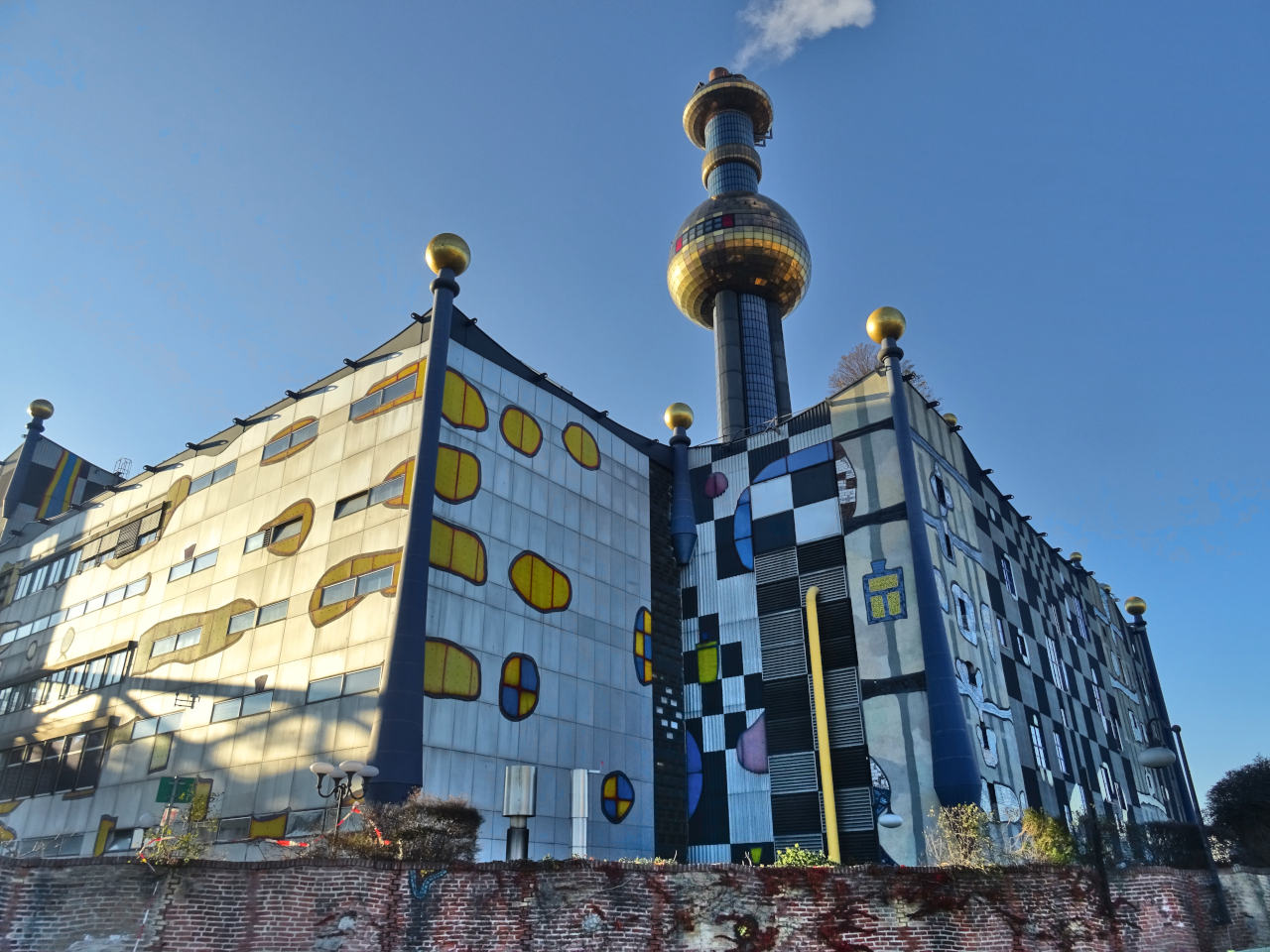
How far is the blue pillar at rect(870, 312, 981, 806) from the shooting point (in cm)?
2744

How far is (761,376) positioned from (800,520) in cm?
2005

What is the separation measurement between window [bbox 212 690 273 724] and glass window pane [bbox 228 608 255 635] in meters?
2.46

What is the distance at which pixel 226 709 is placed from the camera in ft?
96.5

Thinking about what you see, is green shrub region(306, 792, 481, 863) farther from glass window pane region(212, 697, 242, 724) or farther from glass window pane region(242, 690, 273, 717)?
glass window pane region(212, 697, 242, 724)

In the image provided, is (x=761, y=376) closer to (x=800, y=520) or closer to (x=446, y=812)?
(x=800, y=520)

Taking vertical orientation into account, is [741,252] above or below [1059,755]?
above

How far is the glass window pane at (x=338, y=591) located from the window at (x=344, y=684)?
8.27 feet

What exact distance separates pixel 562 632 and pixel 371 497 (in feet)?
25.7

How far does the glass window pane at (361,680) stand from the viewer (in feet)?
83.6

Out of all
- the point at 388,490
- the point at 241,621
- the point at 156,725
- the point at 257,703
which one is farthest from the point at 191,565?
the point at 388,490

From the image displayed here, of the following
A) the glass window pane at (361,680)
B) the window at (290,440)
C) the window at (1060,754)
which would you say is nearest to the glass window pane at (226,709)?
the glass window pane at (361,680)

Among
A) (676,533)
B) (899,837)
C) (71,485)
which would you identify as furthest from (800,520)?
(71,485)

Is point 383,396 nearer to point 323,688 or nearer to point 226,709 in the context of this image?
point 323,688

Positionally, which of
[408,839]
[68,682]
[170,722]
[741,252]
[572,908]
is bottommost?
[572,908]
